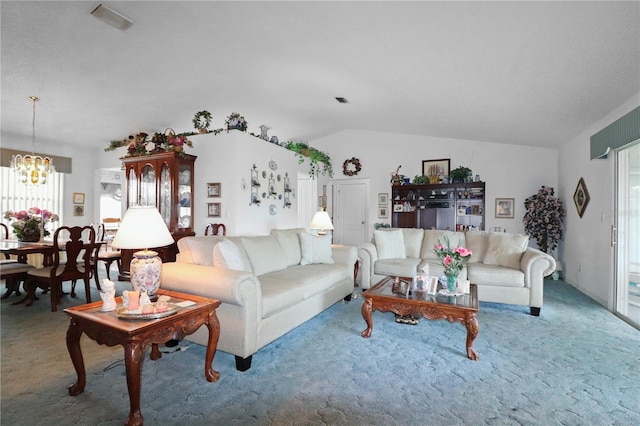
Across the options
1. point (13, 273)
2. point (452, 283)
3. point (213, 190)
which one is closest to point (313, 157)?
point (213, 190)

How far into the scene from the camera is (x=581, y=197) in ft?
15.3

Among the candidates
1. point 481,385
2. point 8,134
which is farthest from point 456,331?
point 8,134

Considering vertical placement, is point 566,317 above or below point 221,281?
below

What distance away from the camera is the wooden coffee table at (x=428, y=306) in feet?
8.13

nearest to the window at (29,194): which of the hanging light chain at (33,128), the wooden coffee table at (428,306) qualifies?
the hanging light chain at (33,128)

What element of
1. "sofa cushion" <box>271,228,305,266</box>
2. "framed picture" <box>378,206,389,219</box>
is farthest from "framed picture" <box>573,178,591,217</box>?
"sofa cushion" <box>271,228,305,266</box>

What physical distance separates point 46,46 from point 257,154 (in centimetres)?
281

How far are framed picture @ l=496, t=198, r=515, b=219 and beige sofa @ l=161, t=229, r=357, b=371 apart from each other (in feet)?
13.3

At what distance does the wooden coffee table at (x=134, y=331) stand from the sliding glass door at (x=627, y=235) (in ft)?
14.3

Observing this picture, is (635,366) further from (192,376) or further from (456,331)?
(192,376)

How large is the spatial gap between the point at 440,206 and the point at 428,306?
439 centimetres

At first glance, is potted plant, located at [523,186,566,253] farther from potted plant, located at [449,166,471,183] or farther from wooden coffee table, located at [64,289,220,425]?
wooden coffee table, located at [64,289,220,425]

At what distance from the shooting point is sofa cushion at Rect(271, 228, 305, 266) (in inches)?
146

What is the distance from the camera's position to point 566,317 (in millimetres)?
3432
